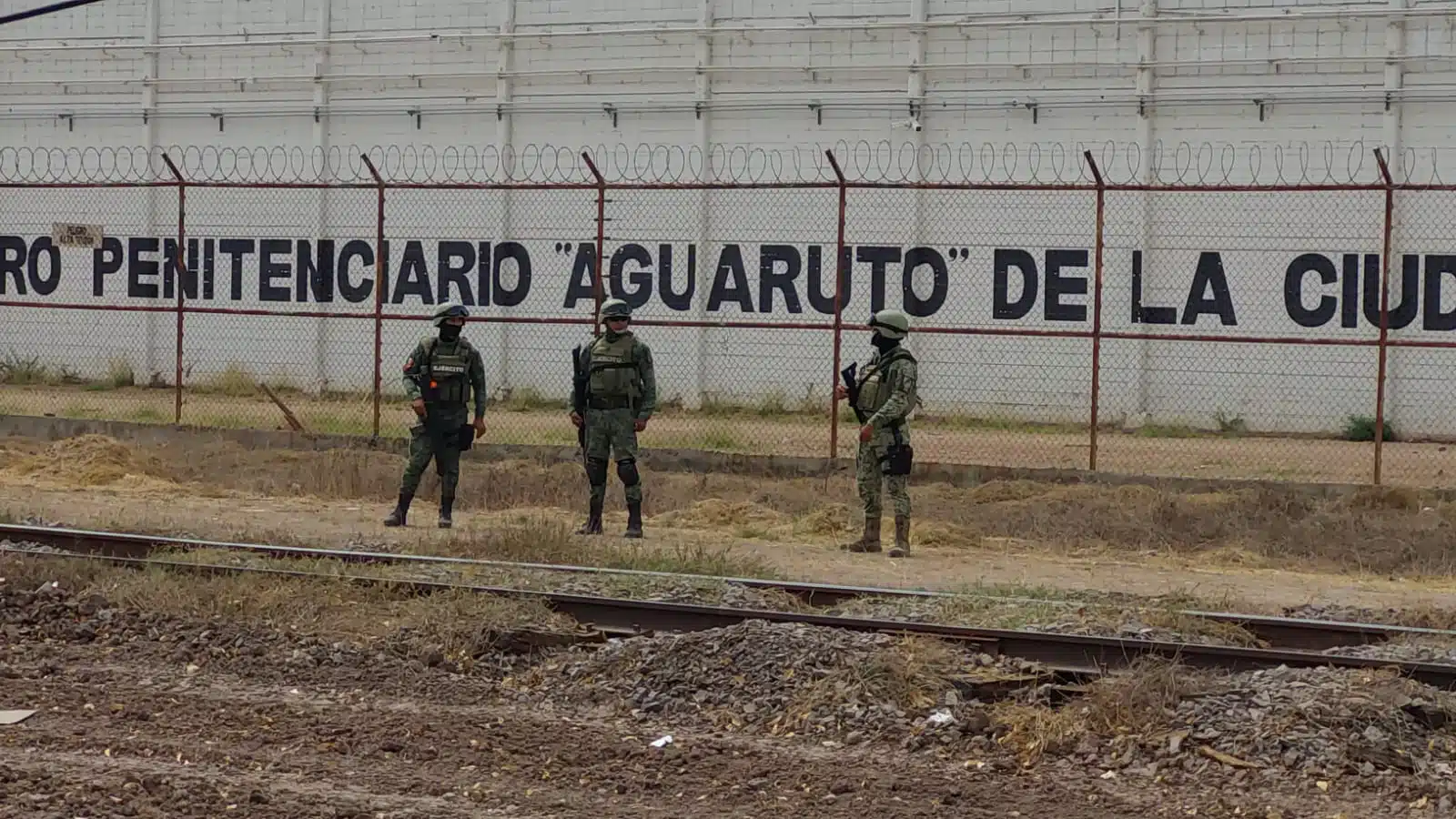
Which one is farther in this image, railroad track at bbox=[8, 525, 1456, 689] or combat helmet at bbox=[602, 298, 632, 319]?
combat helmet at bbox=[602, 298, 632, 319]

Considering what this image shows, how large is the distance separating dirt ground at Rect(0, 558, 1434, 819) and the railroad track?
1.10 metres

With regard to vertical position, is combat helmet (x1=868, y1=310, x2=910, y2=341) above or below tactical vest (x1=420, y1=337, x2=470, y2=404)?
above

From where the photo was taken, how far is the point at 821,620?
9359 mm

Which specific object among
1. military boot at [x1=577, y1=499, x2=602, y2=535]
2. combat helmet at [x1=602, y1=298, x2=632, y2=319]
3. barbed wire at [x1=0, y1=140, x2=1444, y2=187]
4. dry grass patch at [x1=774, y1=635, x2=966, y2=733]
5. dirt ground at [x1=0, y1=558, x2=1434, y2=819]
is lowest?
dirt ground at [x1=0, y1=558, x2=1434, y2=819]

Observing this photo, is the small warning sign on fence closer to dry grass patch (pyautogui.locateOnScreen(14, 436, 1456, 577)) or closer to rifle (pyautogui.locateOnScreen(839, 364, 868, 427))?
dry grass patch (pyautogui.locateOnScreen(14, 436, 1456, 577))

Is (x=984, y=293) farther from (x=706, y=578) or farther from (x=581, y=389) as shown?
(x=706, y=578)

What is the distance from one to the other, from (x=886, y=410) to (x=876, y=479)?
24.5 inches

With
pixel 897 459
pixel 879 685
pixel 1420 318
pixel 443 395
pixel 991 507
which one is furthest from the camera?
pixel 1420 318

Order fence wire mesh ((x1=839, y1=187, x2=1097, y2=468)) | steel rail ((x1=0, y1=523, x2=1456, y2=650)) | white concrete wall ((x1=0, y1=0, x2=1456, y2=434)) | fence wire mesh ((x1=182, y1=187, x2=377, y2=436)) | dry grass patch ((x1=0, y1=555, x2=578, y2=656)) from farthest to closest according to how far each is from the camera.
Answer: fence wire mesh ((x1=182, y1=187, x2=377, y2=436))
fence wire mesh ((x1=839, y1=187, x2=1097, y2=468))
white concrete wall ((x1=0, y1=0, x2=1456, y2=434))
steel rail ((x1=0, y1=523, x2=1456, y2=650))
dry grass patch ((x1=0, y1=555, x2=578, y2=656))

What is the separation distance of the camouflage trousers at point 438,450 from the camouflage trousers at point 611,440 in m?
0.96

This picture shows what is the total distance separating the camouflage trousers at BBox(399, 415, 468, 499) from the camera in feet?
44.3

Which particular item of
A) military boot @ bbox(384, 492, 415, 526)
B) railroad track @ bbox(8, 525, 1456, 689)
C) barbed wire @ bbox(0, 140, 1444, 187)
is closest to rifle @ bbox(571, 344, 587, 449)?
military boot @ bbox(384, 492, 415, 526)

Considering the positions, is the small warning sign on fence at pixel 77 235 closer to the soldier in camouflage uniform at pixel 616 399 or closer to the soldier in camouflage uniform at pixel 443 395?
the soldier in camouflage uniform at pixel 443 395

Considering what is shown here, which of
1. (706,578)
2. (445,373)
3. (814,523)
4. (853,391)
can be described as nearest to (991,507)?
(814,523)
